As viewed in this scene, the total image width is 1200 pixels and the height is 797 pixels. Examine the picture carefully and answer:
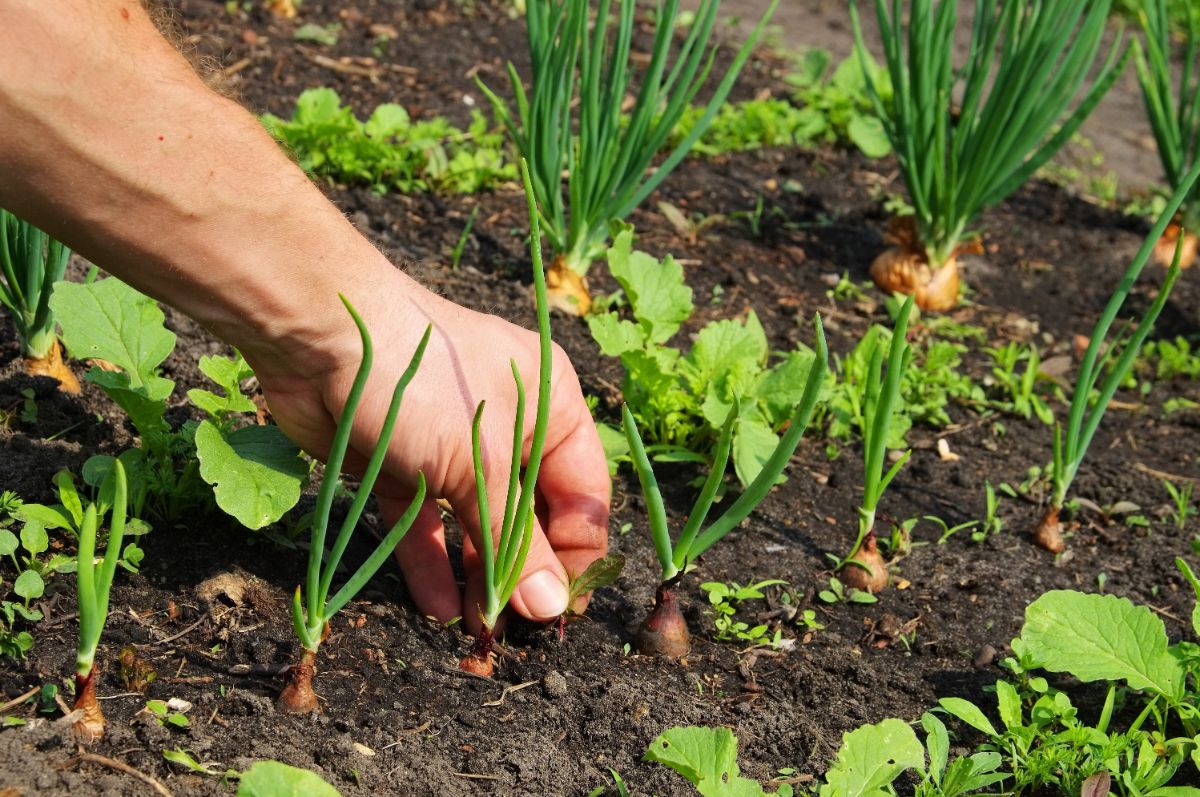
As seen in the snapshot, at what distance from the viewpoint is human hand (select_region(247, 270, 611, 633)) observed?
1.51 meters

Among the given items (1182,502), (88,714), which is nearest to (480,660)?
(88,714)

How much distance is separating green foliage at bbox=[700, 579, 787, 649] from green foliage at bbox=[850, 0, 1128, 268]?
128 centimetres

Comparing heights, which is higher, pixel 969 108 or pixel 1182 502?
pixel 969 108

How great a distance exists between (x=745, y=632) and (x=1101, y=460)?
42.2 inches

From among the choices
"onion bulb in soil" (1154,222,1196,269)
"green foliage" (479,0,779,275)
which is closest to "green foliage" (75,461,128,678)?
"green foliage" (479,0,779,275)

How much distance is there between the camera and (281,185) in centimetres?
143

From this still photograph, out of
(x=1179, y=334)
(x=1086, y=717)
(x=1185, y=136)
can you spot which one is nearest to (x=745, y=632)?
(x=1086, y=717)

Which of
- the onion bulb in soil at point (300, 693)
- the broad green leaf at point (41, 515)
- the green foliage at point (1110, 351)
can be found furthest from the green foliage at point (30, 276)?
the green foliage at point (1110, 351)

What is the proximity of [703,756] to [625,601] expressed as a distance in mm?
515

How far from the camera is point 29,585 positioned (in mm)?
1525

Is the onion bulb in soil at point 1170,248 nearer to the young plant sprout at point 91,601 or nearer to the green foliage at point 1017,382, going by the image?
the green foliage at point 1017,382

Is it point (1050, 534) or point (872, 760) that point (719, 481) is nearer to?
point (872, 760)

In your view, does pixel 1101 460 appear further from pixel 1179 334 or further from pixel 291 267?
pixel 291 267

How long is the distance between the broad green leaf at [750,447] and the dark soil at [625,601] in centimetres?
14
